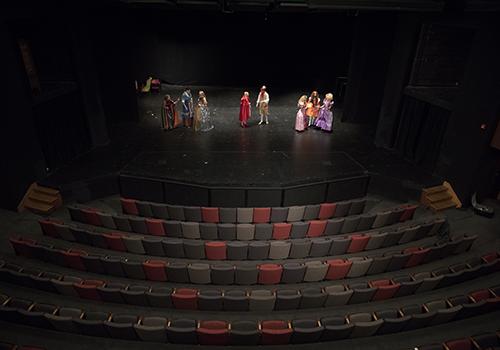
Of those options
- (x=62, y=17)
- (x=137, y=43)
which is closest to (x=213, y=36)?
(x=137, y=43)

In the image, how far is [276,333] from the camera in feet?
16.1

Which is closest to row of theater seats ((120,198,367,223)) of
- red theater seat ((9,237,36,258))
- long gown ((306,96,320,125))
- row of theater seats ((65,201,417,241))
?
row of theater seats ((65,201,417,241))

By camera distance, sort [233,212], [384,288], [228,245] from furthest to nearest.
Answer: [233,212] < [228,245] < [384,288]

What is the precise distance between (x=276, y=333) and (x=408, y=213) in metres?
4.91

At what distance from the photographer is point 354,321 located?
523cm

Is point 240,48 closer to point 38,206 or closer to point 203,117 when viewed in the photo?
point 203,117

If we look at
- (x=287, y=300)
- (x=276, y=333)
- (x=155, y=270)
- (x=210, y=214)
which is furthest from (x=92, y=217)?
(x=276, y=333)

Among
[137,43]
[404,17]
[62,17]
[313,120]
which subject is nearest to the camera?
[62,17]

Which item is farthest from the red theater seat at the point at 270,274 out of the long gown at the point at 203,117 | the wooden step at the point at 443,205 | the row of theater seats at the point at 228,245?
the long gown at the point at 203,117

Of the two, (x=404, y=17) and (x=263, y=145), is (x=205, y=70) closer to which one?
(x=263, y=145)

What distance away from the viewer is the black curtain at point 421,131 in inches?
364

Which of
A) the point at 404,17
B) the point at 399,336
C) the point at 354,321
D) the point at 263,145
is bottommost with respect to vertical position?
the point at 399,336

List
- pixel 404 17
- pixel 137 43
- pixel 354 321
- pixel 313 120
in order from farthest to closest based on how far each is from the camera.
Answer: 1. pixel 137 43
2. pixel 313 120
3. pixel 404 17
4. pixel 354 321

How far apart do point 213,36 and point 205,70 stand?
4.92ft
